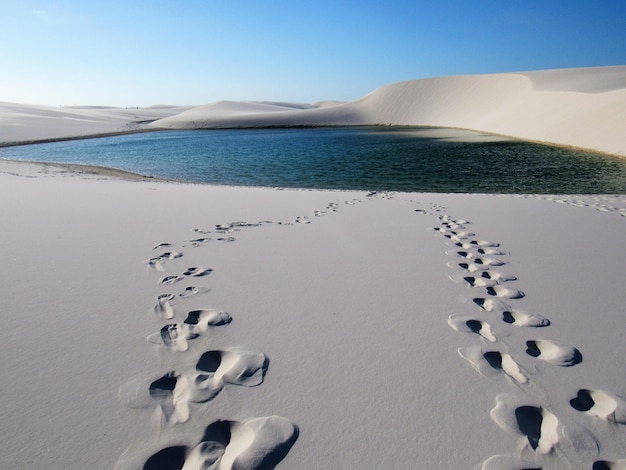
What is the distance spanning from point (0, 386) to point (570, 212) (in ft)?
20.1

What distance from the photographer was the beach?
1365 millimetres

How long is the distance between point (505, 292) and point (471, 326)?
25.0 inches

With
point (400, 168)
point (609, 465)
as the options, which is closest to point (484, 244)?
point (609, 465)

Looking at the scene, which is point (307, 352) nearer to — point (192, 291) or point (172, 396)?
point (172, 396)

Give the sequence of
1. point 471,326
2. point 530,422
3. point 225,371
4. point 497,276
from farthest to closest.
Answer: point 497,276 → point 471,326 → point 225,371 → point 530,422

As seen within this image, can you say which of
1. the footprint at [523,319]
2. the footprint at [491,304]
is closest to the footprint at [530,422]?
the footprint at [523,319]

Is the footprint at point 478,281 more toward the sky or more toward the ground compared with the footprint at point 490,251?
more toward the sky

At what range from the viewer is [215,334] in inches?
80.9

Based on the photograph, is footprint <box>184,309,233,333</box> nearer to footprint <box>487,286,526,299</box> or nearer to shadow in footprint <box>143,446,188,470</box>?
shadow in footprint <box>143,446,188,470</box>

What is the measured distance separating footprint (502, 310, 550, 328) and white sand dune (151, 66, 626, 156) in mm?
17059

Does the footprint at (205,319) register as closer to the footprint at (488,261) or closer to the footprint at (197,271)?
the footprint at (197,271)

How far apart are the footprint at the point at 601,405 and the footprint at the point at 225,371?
1357 mm

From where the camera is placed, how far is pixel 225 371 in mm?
1756

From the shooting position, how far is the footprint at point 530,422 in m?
1.39
